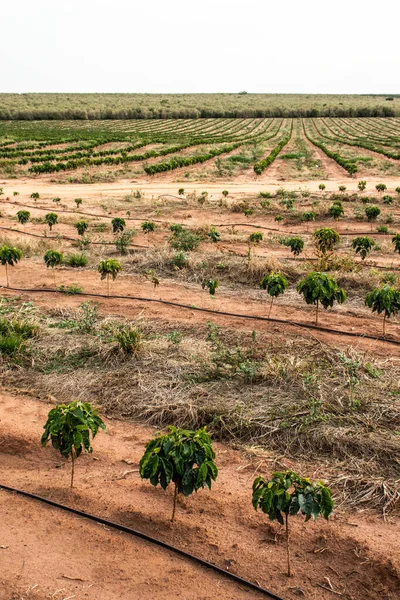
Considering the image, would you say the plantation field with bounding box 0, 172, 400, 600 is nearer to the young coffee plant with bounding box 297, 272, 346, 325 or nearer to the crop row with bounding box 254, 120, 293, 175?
the young coffee plant with bounding box 297, 272, 346, 325

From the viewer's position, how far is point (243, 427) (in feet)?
19.8

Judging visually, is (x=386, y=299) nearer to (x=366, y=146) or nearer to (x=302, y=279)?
(x=302, y=279)

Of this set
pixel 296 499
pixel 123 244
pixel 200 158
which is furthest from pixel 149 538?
pixel 200 158

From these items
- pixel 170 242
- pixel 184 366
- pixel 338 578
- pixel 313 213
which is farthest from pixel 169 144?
pixel 338 578

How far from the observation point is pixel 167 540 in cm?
455

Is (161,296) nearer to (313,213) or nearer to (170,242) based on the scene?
(170,242)

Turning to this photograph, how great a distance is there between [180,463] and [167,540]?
843 millimetres

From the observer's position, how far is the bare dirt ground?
409cm

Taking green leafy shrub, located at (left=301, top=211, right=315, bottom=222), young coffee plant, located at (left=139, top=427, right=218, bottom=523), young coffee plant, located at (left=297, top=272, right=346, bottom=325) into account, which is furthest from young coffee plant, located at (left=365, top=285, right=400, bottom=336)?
green leafy shrub, located at (left=301, top=211, right=315, bottom=222)

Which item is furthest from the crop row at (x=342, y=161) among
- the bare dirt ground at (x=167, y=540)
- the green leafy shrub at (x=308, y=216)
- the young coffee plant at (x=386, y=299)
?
the bare dirt ground at (x=167, y=540)

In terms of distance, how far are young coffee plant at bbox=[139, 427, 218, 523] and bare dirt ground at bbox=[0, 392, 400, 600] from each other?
0.64m

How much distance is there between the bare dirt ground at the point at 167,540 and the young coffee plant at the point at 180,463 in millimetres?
637

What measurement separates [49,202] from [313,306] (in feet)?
51.1

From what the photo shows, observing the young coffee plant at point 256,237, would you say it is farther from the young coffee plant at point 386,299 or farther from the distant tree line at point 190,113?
the distant tree line at point 190,113
